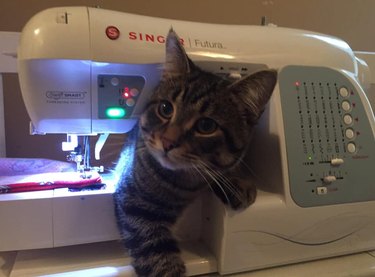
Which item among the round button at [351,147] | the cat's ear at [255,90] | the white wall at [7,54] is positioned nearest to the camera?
the cat's ear at [255,90]

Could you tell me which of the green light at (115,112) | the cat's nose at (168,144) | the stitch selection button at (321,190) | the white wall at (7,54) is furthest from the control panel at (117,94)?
the stitch selection button at (321,190)

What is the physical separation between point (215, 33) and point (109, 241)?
467 millimetres

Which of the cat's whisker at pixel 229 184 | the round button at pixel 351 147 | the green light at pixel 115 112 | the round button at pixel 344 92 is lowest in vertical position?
the cat's whisker at pixel 229 184

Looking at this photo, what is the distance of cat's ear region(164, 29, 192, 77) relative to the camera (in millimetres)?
587

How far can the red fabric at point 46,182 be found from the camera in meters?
0.65

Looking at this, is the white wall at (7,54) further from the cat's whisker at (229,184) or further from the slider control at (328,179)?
the slider control at (328,179)

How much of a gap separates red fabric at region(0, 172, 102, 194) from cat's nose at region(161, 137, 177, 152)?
201 mm

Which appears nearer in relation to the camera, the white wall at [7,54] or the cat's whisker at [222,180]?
the cat's whisker at [222,180]

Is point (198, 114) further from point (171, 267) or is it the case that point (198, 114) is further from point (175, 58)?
point (171, 267)

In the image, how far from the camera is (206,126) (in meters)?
0.60

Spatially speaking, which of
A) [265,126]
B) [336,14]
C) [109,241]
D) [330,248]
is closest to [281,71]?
[265,126]

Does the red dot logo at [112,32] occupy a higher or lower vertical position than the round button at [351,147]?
higher

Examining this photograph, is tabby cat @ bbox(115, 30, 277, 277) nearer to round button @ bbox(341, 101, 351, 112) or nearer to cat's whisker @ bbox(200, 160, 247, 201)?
cat's whisker @ bbox(200, 160, 247, 201)

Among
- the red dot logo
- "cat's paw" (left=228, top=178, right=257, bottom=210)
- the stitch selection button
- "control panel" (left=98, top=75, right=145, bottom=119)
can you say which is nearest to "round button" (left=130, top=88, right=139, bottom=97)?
"control panel" (left=98, top=75, right=145, bottom=119)
